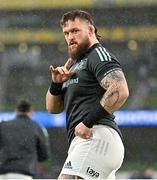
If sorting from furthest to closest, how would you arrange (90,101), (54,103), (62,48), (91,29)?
(62,48) < (54,103) < (91,29) < (90,101)

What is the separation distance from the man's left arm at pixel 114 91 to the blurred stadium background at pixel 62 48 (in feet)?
49.9

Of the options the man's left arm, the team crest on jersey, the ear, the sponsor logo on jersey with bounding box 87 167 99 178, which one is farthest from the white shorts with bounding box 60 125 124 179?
the ear

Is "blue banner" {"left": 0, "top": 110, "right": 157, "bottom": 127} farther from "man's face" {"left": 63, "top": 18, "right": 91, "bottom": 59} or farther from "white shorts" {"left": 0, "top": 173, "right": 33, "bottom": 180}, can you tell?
"man's face" {"left": 63, "top": 18, "right": 91, "bottom": 59}

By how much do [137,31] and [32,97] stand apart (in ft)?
12.4

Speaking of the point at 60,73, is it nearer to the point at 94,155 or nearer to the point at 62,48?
the point at 94,155

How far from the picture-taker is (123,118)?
A: 1952cm

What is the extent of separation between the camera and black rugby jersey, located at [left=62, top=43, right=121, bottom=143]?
4.28m

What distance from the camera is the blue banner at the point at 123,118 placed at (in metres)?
19.3

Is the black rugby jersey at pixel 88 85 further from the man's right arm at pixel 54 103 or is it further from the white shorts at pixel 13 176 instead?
the white shorts at pixel 13 176

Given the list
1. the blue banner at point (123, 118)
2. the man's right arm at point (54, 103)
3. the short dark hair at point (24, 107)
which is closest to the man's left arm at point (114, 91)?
the man's right arm at point (54, 103)

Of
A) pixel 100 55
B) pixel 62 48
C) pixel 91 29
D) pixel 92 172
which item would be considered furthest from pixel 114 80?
pixel 62 48

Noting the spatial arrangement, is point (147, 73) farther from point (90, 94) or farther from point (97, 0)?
point (90, 94)

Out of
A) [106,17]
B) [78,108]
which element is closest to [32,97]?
[106,17]

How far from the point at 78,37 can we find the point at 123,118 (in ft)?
Answer: 49.7
